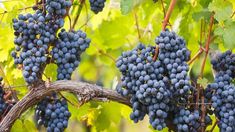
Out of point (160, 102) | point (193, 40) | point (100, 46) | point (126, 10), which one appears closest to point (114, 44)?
point (100, 46)

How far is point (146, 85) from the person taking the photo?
207 cm

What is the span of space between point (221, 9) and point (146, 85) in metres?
0.49

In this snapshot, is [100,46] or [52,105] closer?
[52,105]

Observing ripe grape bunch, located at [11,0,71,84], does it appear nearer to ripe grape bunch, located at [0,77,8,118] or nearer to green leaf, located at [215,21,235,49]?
ripe grape bunch, located at [0,77,8,118]

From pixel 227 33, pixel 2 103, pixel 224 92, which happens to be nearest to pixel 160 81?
pixel 224 92

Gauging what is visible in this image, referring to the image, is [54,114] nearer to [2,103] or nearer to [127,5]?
[2,103]

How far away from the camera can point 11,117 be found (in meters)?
2.24

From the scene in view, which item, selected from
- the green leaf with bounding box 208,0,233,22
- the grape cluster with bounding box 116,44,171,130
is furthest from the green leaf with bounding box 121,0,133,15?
the green leaf with bounding box 208,0,233,22

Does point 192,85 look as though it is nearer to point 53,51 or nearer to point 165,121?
point 165,121

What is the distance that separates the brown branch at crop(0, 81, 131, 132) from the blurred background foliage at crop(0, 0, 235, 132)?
79 mm

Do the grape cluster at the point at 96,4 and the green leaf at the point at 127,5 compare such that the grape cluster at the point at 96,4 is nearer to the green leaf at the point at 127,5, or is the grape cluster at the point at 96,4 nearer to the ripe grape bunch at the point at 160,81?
the green leaf at the point at 127,5

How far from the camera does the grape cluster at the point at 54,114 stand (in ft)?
7.38

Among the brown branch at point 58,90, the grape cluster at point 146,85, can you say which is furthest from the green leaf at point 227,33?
the brown branch at point 58,90

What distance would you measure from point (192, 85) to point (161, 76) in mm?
223
